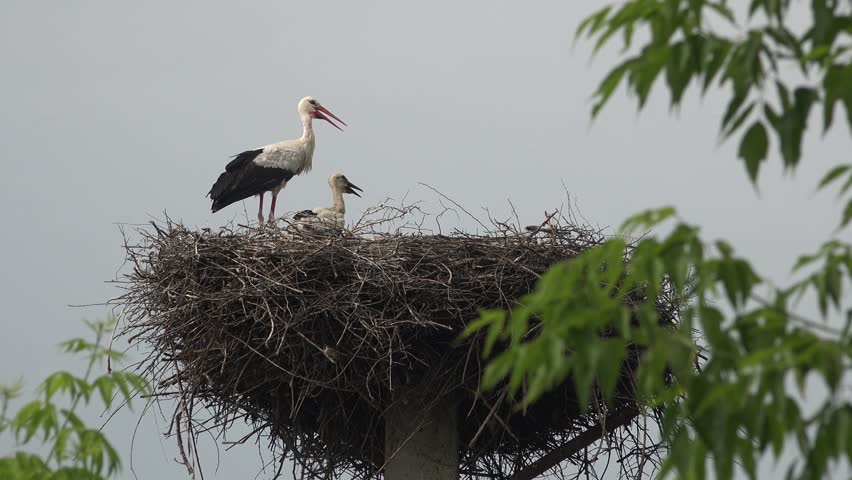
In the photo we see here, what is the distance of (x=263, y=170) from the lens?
458 inches

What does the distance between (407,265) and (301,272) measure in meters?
0.64

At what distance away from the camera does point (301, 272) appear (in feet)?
24.0

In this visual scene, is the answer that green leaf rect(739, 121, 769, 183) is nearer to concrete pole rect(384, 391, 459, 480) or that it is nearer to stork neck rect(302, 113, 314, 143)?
concrete pole rect(384, 391, 459, 480)

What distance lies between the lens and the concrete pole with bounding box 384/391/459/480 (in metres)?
8.02

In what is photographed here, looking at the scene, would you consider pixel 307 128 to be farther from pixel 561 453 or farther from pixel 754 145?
pixel 754 145

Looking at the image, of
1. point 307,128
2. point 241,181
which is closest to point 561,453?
point 241,181

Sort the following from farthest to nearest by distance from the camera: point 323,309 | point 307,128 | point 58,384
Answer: point 307,128
point 323,309
point 58,384

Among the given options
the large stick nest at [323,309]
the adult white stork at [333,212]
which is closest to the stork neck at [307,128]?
the adult white stork at [333,212]

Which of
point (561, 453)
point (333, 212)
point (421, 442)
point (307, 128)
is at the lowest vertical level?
point (421, 442)

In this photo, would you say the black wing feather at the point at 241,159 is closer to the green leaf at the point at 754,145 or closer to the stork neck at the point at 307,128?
the stork neck at the point at 307,128

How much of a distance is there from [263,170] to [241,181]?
0.96 ft

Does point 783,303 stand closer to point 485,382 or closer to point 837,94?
point 837,94

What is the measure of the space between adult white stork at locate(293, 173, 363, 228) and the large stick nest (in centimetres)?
53

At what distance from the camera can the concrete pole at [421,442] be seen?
802 cm
